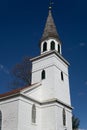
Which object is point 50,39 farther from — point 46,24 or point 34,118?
point 34,118

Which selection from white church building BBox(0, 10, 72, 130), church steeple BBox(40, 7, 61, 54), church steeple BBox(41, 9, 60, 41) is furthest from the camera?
church steeple BBox(41, 9, 60, 41)

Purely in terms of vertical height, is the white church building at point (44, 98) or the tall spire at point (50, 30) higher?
the tall spire at point (50, 30)

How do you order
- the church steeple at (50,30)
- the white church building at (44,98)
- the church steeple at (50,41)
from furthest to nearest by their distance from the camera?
the church steeple at (50,30), the church steeple at (50,41), the white church building at (44,98)

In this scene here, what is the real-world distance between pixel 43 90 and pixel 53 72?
8.01 ft

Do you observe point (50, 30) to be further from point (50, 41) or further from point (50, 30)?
point (50, 41)

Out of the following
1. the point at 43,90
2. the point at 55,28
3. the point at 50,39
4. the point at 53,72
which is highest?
the point at 55,28

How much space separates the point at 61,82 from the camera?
27234mm

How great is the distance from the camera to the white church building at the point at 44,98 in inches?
869

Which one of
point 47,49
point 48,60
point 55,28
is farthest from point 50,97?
point 55,28

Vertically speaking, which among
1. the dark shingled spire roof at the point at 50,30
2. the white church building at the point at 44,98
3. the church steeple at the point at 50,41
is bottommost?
the white church building at the point at 44,98

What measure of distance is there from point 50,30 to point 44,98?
33.8 ft

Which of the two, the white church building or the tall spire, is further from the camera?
the tall spire

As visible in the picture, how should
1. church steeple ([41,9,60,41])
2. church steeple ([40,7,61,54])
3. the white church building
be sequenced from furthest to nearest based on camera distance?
church steeple ([41,9,60,41])
church steeple ([40,7,61,54])
the white church building

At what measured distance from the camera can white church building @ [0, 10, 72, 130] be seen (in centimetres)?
2208
